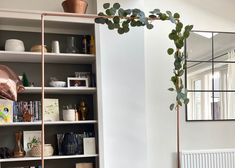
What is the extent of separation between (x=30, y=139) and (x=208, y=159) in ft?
6.93

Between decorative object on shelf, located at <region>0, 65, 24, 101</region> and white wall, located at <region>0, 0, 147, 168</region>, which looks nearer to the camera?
decorative object on shelf, located at <region>0, 65, 24, 101</region>

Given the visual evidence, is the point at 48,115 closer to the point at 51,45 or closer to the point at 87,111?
the point at 87,111

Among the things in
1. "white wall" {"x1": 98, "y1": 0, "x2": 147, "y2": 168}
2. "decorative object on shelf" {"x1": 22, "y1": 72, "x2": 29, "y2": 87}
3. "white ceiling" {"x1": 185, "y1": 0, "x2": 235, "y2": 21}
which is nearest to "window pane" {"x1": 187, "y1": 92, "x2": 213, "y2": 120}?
"white wall" {"x1": 98, "y1": 0, "x2": 147, "y2": 168}

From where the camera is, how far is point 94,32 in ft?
10.6

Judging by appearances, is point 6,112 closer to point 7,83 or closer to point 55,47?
point 55,47

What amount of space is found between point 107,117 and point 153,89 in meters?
0.71

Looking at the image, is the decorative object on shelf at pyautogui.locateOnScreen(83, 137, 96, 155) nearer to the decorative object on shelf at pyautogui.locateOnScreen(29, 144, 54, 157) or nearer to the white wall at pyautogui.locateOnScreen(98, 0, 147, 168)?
the white wall at pyautogui.locateOnScreen(98, 0, 147, 168)

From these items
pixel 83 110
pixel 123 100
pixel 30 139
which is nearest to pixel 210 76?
pixel 123 100

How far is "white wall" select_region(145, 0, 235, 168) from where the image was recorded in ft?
11.9

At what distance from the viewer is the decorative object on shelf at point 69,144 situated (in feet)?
10.3

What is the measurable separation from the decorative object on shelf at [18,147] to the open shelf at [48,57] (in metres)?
0.80

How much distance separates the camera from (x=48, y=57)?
3209 millimetres

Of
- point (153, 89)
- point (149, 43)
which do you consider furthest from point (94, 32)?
point (153, 89)

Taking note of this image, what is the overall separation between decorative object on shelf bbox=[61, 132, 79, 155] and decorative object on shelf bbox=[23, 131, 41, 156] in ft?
0.95
